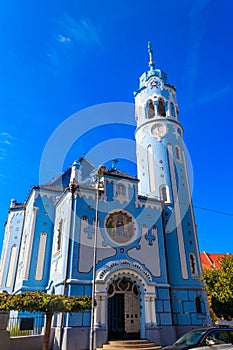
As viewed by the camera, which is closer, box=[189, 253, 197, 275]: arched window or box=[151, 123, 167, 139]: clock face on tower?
box=[189, 253, 197, 275]: arched window

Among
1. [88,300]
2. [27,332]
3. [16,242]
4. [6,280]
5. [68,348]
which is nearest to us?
[88,300]

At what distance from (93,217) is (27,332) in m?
8.59

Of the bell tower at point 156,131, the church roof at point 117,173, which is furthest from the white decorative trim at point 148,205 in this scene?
the church roof at point 117,173

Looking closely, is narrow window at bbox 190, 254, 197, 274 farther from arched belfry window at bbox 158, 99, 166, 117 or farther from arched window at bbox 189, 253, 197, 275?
arched belfry window at bbox 158, 99, 166, 117

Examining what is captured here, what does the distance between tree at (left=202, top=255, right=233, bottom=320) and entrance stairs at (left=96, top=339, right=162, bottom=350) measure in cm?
492

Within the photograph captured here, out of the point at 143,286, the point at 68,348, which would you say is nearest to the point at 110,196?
the point at 143,286

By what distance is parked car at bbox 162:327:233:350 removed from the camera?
9.35 meters

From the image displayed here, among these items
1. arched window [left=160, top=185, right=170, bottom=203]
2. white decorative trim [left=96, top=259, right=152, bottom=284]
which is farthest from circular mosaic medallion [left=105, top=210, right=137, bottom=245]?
arched window [left=160, top=185, right=170, bottom=203]

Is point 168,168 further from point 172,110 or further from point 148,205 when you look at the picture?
point 172,110

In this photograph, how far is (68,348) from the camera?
649 inches

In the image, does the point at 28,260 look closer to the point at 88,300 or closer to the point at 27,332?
the point at 27,332

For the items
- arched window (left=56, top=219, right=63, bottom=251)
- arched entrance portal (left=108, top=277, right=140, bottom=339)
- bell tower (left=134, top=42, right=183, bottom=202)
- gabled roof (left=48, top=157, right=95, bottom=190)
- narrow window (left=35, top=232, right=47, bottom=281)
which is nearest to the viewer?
arched entrance portal (left=108, top=277, right=140, bottom=339)

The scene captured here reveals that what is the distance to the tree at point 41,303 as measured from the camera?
489 inches

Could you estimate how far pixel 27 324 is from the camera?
19500 mm
